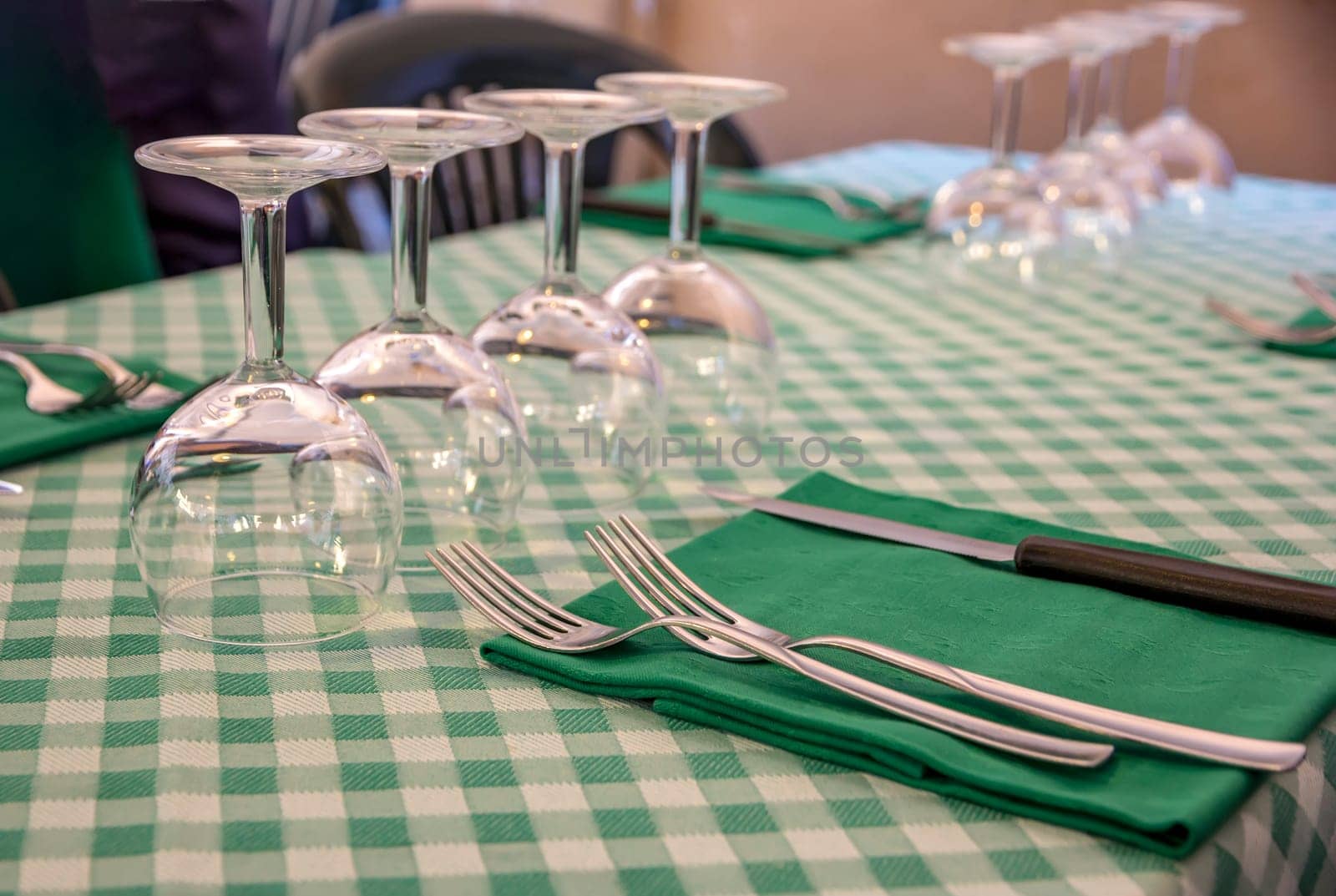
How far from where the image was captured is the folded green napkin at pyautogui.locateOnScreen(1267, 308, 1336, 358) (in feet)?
4.11

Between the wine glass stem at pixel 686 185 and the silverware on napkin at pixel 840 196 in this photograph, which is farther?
the silverware on napkin at pixel 840 196

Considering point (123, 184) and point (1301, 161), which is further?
point (1301, 161)

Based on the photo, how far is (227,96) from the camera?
241 centimetres

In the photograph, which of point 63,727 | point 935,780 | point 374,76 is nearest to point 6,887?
point 63,727

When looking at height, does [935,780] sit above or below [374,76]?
below

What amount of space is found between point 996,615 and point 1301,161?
298cm

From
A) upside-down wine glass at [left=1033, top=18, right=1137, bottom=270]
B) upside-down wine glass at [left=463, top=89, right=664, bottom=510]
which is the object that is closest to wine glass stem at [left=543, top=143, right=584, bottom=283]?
upside-down wine glass at [left=463, top=89, right=664, bottom=510]

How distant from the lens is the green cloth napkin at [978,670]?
53 centimetres

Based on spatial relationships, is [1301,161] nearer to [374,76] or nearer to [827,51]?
[827,51]

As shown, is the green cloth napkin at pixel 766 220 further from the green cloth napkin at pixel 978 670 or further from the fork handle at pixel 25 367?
the green cloth napkin at pixel 978 670

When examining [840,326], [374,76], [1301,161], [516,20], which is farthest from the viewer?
[1301,161]

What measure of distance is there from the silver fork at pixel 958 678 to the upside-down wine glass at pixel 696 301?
0.83ft

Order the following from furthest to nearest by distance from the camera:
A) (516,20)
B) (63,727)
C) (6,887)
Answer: (516,20)
(63,727)
(6,887)

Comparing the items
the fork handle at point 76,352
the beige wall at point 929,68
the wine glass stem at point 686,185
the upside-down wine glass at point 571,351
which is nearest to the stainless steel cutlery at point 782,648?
the upside-down wine glass at point 571,351
